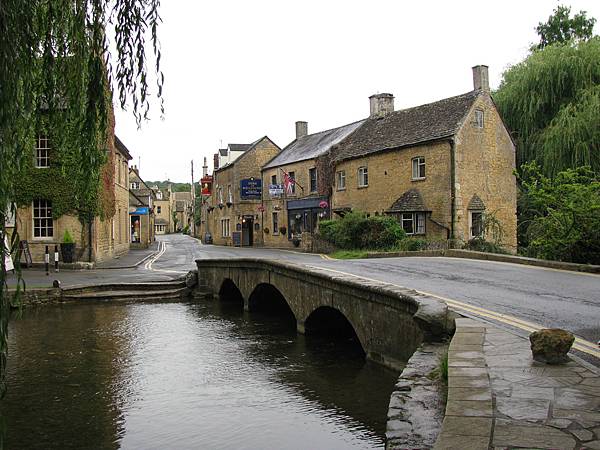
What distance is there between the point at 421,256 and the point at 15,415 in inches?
689

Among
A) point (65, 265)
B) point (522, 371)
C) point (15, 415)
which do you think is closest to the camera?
point (522, 371)

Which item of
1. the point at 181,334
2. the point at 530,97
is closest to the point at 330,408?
the point at 181,334

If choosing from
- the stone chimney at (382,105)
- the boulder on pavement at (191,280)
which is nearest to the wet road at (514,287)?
the boulder on pavement at (191,280)

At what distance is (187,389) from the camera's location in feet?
31.9

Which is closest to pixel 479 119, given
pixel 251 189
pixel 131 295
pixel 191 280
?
pixel 191 280

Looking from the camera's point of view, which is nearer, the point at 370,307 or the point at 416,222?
the point at 370,307

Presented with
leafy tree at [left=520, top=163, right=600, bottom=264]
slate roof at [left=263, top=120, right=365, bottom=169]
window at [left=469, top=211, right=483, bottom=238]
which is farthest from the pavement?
slate roof at [left=263, top=120, right=365, bottom=169]

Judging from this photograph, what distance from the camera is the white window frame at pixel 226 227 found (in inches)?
2079

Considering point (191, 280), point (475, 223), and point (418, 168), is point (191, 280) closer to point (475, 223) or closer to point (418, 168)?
point (418, 168)

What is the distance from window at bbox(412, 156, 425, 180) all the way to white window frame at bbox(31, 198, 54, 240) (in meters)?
18.1

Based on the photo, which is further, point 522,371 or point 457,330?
point 457,330

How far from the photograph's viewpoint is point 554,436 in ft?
12.7

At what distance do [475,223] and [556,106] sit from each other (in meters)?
8.84

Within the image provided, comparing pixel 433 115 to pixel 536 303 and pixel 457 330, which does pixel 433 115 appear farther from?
pixel 457 330
